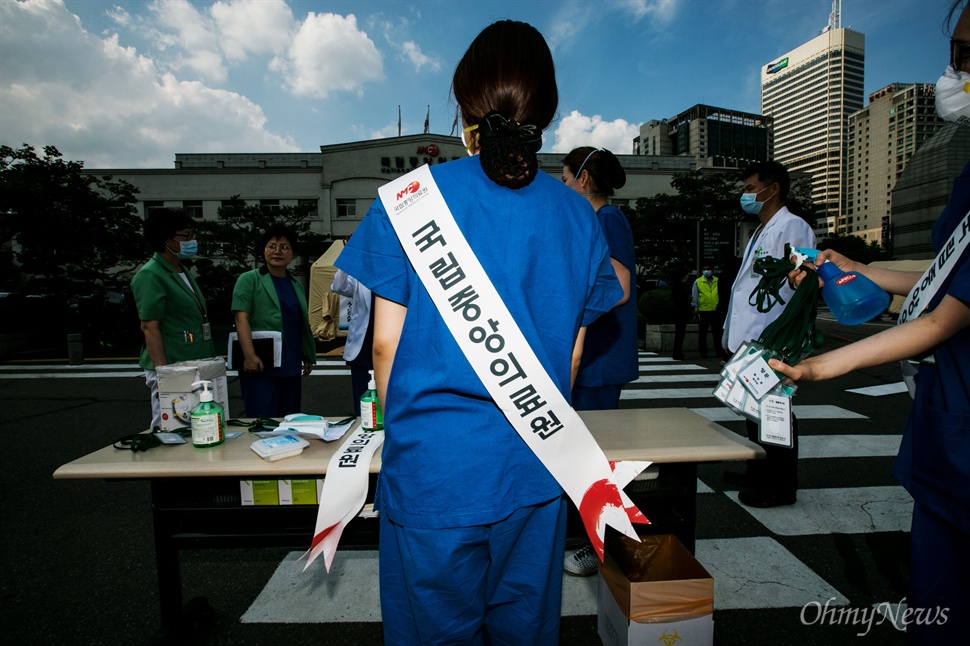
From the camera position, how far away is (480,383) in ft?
3.76

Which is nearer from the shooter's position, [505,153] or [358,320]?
[505,153]

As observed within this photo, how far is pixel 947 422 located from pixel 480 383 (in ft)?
4.06

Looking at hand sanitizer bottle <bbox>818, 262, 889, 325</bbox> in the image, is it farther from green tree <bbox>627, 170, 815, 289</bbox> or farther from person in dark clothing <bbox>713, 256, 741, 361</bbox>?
green tree <bbox>627, 170, 815, 289</bbox>

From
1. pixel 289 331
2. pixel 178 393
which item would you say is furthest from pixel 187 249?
pixel 178 393

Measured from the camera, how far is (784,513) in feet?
11.5

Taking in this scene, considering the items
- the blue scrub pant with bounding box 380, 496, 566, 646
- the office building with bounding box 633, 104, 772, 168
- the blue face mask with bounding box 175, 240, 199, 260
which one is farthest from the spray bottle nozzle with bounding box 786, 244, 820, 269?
the office building with bounding box 633, 104, 772, 168

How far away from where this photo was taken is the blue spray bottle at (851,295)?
157 cm

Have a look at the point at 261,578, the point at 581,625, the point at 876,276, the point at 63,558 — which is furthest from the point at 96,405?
the point at 876,276

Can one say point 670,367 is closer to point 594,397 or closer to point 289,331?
point 594,397

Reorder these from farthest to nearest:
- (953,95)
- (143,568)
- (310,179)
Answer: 1. (310,179)
2. (143,568)
3. (953,95)

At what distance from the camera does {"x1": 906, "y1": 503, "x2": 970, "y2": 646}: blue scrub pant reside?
4.31ft

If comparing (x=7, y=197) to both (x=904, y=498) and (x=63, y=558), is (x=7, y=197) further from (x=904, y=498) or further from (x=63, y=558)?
(x=904, y=498)

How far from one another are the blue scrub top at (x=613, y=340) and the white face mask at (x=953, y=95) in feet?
4.53

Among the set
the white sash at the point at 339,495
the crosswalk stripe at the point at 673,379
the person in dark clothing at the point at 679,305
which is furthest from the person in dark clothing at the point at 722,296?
the white sash at the point at 339,495
